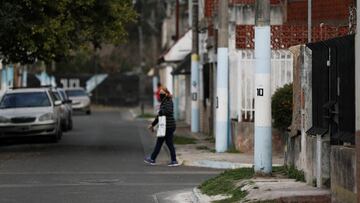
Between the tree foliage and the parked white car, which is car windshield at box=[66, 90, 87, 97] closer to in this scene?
the parked white car

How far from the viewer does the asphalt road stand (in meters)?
14.0

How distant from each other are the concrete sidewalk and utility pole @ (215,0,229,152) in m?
0.73

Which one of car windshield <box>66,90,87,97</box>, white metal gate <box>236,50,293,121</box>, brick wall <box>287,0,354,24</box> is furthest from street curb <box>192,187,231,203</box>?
car windshield <box>66,90,87,97</box>

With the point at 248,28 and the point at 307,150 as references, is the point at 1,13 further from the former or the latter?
the point at 307,150

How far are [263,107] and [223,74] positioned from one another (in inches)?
258

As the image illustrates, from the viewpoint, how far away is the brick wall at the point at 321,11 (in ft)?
72.4

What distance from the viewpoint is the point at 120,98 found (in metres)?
66.7

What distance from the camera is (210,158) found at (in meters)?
20.2

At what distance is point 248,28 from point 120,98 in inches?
1795

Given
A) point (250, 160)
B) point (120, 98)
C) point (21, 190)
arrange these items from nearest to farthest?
point (21, 190) < point (250, 160) < point (120, 98)

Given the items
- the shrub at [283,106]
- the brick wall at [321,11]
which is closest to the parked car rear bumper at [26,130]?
the brick wall at [321,11]

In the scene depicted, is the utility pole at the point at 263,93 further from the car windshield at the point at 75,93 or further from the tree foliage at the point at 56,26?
the car windshield at the point at 75,93

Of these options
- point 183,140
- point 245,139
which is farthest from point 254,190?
point 183,140

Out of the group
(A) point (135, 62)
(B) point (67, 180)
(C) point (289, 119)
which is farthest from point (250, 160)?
(A) point (135, 62)
